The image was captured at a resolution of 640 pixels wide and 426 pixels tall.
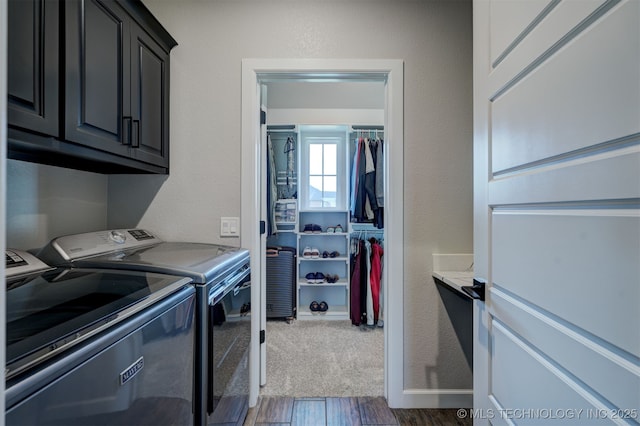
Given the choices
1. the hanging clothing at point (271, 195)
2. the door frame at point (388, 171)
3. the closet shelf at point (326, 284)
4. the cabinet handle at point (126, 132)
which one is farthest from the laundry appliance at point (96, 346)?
the closet shelf at point (326, 284)

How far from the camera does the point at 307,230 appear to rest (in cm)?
308

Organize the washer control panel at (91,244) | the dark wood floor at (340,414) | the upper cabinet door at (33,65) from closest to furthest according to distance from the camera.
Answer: the upper cabinet door at (33,65) < the washer control panel at (91,244) < the dark wood floor at (340,414)

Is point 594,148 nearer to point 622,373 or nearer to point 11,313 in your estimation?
point 622,373

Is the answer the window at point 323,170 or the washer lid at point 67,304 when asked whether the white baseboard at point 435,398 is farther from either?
the window at point 323,170

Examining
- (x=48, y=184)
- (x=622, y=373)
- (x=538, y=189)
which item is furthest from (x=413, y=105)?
(x=48, y=184)

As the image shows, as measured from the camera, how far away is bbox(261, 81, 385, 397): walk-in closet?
2.81 m

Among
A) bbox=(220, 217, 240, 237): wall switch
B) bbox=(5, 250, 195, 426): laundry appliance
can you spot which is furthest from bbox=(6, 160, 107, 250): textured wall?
bbox=(220, 217, 240, 237): wall switch

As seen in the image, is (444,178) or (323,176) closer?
(444,178)

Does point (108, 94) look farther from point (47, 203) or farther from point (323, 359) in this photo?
point (323, 359)

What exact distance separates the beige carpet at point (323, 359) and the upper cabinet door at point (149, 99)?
5.48 feet

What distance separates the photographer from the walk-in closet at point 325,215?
2.81 m

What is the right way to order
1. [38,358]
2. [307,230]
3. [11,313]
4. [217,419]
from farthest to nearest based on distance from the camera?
[307,230], [217,419], [11,313], [38,358]

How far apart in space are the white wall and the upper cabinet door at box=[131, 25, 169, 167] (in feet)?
0.26

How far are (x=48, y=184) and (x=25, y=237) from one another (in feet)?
0.89
